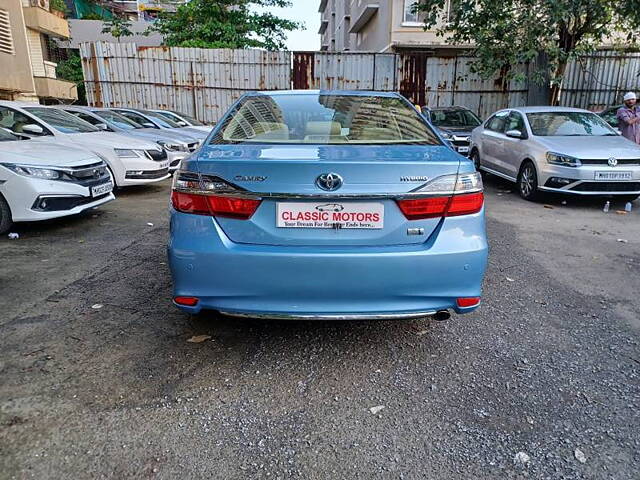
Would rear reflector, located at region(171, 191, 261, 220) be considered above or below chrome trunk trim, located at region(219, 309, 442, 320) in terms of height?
above

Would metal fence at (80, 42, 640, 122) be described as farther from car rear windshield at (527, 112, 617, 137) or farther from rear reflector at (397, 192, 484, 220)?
rear reflector at (397, 192, 484, 220)

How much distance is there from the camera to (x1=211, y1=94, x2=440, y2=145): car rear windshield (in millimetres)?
2959

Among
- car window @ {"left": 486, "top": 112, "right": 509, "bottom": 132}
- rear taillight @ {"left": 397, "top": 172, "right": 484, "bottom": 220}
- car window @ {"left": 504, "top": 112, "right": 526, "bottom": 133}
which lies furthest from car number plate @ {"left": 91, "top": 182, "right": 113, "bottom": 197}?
car window @ {"left": 486, "top": 112, "right": 509, "bottom": 132}

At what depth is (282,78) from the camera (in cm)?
1555

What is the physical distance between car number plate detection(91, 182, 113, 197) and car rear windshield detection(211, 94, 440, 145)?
9.71 ft

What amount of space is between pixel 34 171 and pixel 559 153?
22.9 feet

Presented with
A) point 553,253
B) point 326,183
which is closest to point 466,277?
point 326,183

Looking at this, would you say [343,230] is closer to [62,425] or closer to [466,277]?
[466,277]

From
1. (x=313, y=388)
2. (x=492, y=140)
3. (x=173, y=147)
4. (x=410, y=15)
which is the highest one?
(x=410, y=15)

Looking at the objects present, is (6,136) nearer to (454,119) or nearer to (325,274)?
(325,274)

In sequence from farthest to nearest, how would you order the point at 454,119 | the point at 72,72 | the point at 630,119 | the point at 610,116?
the point at 72,72, the point at 454,119, the point at 610,116, the point at 630,119

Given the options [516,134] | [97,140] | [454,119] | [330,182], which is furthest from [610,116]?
[330,182]

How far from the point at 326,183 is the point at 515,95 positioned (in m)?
15.4

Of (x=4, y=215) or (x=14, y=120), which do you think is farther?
(x=14, y=120)
